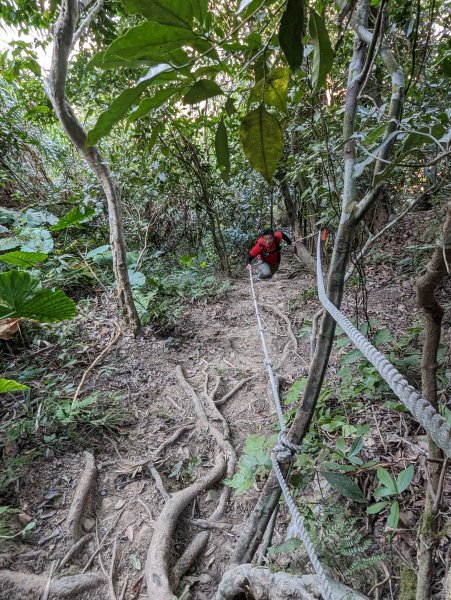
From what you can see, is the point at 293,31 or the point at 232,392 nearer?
the point at 293,31

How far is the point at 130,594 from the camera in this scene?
158 cm

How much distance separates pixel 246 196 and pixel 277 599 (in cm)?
516

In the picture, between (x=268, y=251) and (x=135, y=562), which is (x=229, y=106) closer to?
(x=135, y=562)

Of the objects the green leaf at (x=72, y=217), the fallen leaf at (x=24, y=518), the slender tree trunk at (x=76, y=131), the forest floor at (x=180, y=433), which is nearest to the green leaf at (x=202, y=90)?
the forest floor at (x=180, y=433)

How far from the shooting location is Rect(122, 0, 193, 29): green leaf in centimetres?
34

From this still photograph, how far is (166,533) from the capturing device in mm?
1735

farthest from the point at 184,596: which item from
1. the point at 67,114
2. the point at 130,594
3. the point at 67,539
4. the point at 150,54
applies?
the point at 67,114

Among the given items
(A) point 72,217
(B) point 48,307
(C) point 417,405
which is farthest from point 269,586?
(A) point 72,217

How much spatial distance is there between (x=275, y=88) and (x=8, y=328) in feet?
9.64

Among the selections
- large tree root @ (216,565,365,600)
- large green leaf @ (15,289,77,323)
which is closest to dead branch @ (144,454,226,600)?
large tree root @ (216,565,365,600)

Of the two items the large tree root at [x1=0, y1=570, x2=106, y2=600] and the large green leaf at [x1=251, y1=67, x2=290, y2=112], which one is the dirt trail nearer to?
the large tree root at [x1=0, y1=570, x2=106, y2=600]

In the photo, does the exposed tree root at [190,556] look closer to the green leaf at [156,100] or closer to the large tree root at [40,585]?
the large tree root at [40,585]

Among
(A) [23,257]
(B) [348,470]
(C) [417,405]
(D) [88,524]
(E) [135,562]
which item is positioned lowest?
(E) [135,562]

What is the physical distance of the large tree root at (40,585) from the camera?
1497 millimetres
